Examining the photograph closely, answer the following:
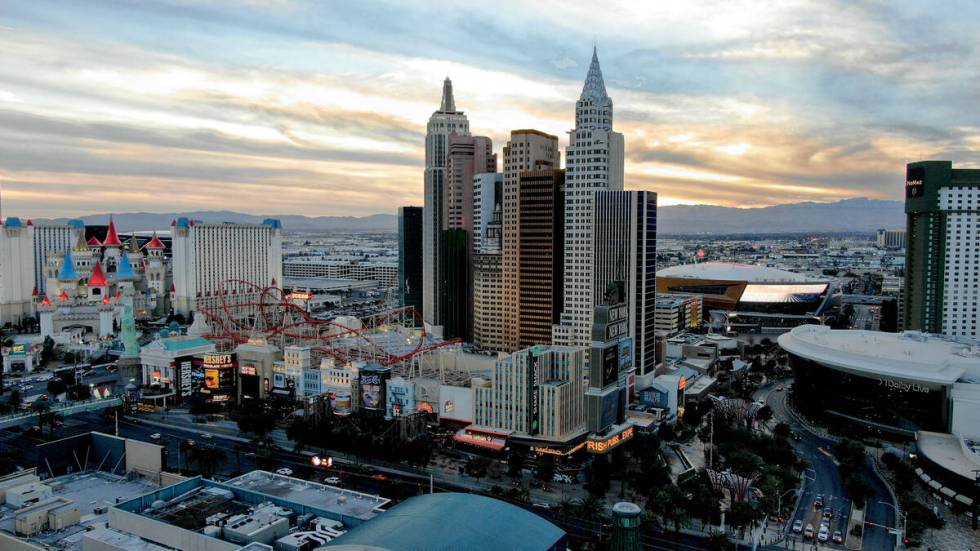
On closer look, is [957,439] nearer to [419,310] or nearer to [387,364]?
[387,364]

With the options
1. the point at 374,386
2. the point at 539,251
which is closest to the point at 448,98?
the point at 539,251

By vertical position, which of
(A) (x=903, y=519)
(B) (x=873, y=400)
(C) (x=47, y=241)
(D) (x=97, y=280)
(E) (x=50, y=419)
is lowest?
(A) (x=903, y=519)

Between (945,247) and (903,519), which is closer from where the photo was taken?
(903,519)

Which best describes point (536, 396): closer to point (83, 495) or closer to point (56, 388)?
point (83, 495)

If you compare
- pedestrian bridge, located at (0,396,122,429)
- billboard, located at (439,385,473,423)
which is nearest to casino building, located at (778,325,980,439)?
billboard, located at (439,385,473,423)

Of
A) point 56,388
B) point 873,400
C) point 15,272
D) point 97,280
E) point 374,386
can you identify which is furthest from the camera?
point 15,272

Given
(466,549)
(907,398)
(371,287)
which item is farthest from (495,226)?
(371,287)
